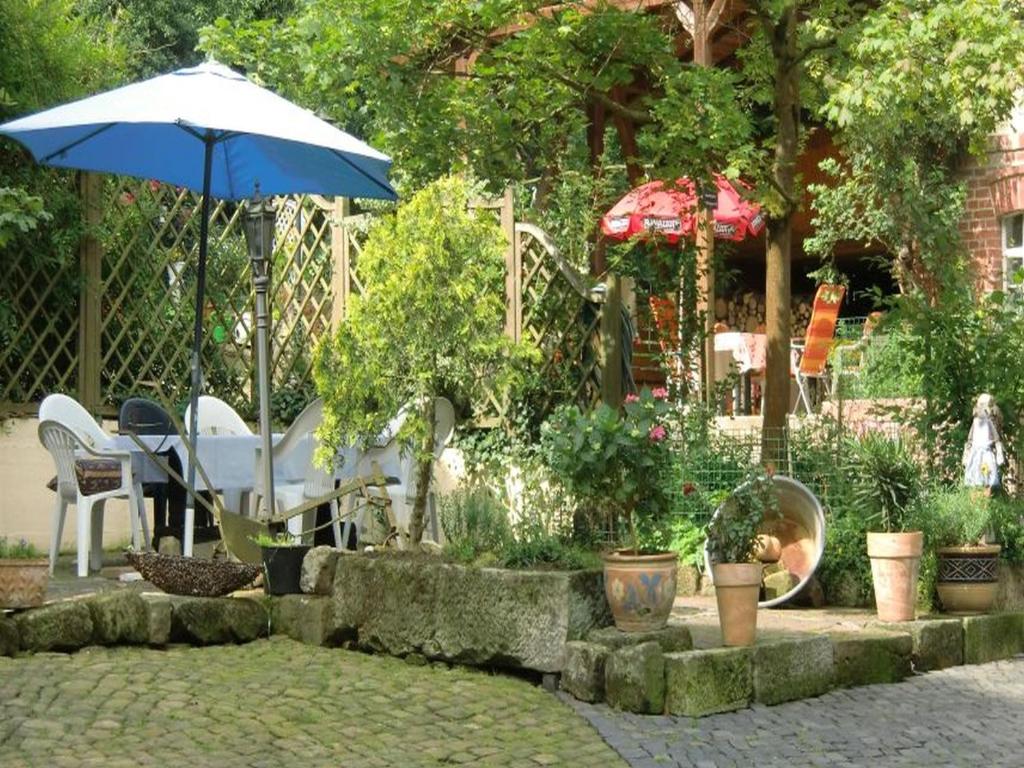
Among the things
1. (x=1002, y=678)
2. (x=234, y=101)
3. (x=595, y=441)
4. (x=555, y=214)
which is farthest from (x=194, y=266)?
(x=1002, y=678)

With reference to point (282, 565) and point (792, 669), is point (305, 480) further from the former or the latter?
point (792, 669)

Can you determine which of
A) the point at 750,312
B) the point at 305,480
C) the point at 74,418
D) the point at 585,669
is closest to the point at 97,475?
the point at 74,418

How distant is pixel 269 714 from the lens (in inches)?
224

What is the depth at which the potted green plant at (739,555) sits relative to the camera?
6.36 meters

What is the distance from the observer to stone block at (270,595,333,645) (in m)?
7.03

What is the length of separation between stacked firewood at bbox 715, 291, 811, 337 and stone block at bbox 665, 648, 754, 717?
10.9 metres

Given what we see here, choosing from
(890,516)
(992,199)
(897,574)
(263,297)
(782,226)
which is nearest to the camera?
(897,574)

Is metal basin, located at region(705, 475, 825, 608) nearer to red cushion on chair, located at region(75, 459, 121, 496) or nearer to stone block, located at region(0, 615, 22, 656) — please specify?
red cushion on chair, located at region(75, 459, 121, 496)

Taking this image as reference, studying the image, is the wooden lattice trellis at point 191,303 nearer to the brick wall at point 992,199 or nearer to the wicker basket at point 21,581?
the wicker basket at point 21,581

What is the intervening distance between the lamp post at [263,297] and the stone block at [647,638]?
2094mm

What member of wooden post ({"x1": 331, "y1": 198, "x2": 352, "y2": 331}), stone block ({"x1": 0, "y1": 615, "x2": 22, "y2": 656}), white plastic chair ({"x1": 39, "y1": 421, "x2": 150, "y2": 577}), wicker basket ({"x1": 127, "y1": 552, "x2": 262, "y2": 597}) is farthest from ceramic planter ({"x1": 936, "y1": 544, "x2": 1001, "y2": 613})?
wooden post ({"x1": 331, "y1": 198, "x2": 352, "y2": 331})

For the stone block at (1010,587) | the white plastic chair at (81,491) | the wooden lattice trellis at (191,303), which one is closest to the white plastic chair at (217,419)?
the wooden lattice trellis at (191,303)

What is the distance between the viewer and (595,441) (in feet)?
21.3

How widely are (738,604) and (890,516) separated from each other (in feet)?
6.17
